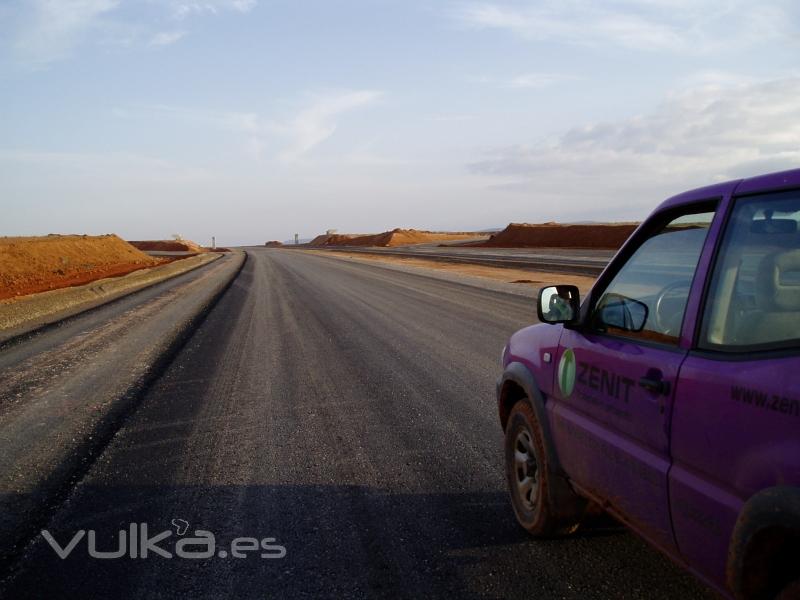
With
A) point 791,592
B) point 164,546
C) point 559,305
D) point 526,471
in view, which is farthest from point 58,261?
point 791,592

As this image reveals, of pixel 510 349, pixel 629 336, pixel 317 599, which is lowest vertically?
pixel 317 599

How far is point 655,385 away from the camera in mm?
2502

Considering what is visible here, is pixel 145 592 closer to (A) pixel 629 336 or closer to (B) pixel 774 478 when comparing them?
(A) pixel 629 336

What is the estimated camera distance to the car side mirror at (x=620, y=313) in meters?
2.92

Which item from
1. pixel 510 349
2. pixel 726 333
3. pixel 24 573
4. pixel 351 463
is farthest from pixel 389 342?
pixel 726 333

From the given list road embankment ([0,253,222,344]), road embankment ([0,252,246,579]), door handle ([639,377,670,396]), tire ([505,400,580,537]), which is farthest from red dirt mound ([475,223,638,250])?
door handle ([639,377,670,396])

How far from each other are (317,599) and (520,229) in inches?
3199

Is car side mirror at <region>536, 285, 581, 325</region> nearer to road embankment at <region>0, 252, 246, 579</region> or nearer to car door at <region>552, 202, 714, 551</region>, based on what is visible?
car door at <region>552, 202, 714, 551</region>

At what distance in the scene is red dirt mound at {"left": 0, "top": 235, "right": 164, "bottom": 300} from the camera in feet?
121

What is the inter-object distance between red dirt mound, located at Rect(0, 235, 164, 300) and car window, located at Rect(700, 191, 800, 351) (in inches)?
1167

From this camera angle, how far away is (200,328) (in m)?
13.4

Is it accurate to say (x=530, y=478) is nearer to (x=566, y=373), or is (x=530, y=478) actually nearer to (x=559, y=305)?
(x=566, y=373)

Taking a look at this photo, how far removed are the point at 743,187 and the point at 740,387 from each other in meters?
0.81

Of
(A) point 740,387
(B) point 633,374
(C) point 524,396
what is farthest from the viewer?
(C) point 524,396
